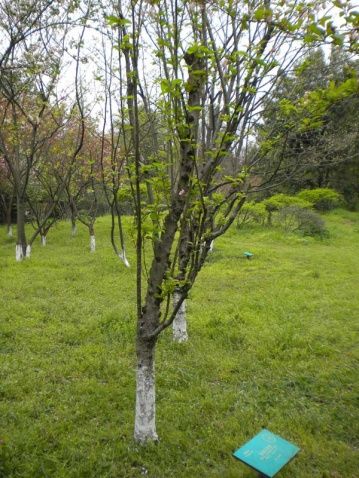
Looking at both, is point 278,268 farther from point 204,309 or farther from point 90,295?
point 90,295

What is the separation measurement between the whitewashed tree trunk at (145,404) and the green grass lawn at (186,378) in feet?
0.49

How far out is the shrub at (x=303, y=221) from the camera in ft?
54.0

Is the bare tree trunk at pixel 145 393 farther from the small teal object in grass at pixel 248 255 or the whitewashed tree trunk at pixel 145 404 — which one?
the small teal object in grass at pixel 248 255

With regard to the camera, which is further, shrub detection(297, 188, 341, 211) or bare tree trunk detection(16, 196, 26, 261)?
shrub detection(297, 188, 341, 211)

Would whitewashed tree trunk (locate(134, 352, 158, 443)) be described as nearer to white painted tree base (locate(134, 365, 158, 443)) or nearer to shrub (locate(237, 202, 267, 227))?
white painted tree base (locate(134, 365, 158, 443))

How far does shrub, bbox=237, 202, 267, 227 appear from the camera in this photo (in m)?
17.3

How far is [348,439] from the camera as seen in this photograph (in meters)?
Answer: 3.75

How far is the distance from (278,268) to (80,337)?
20.9 feet

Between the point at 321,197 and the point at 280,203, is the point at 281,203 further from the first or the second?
the point at 321,197

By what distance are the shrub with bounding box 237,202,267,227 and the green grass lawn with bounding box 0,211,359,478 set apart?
8.31 meters

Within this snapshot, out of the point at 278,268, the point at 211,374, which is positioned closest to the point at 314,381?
the point at 211,374

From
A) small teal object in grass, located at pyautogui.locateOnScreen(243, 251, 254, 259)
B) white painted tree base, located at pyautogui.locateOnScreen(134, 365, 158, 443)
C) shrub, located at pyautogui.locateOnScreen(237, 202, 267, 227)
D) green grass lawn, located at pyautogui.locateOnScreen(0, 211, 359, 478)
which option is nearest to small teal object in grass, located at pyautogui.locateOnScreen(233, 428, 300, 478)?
green grass lawn, located at pyautogui.locateOnScreen(0, 211, 359, 478)

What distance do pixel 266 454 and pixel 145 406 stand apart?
1.10 m

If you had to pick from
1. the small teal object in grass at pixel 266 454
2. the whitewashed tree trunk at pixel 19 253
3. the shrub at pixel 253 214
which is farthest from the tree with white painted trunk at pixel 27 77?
the shrub at pixel 253 214
